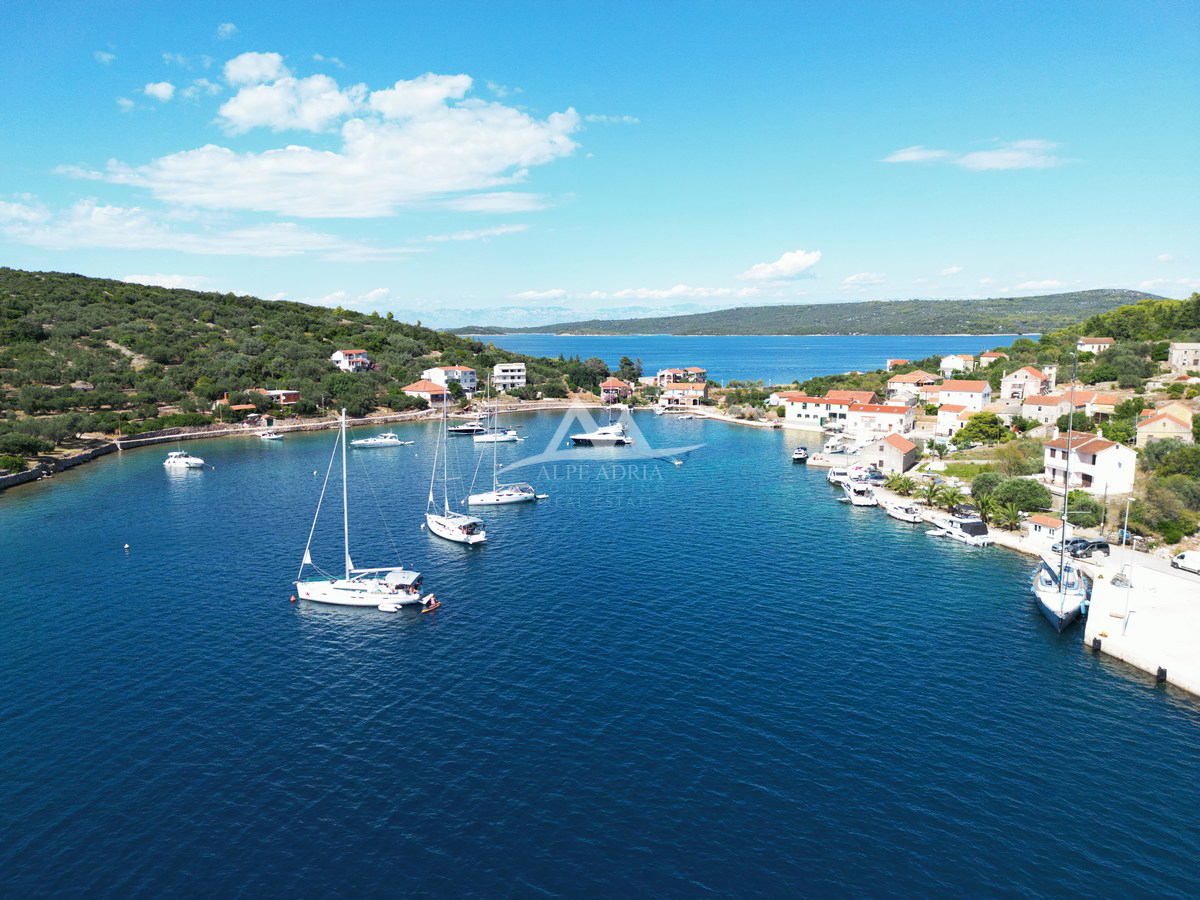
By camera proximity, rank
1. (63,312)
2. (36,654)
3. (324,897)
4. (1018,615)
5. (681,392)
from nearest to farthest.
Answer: (324,897) < (36,654) < (1018,615) < (63,312) < (681,392)

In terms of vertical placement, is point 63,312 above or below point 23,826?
above

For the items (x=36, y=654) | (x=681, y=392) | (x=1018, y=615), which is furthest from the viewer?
(x=681, y=392)

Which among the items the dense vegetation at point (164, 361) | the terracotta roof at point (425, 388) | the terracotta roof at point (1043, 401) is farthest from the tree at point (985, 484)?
the terracotta roof at point (425, 388)

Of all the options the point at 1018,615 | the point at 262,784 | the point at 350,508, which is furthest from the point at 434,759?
the point at 350,508

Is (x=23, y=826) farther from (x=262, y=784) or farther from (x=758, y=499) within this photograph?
(x=758, y=499)

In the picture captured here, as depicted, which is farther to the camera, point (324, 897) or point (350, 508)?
point (350, 508)

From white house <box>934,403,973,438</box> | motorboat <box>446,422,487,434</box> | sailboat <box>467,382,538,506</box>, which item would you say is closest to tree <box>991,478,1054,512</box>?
white house <box>934,403,973,438</box>

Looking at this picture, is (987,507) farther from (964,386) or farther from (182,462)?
(182,462)

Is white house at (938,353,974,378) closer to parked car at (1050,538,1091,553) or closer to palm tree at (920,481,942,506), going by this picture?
palm tree at (920,481,942,506)
